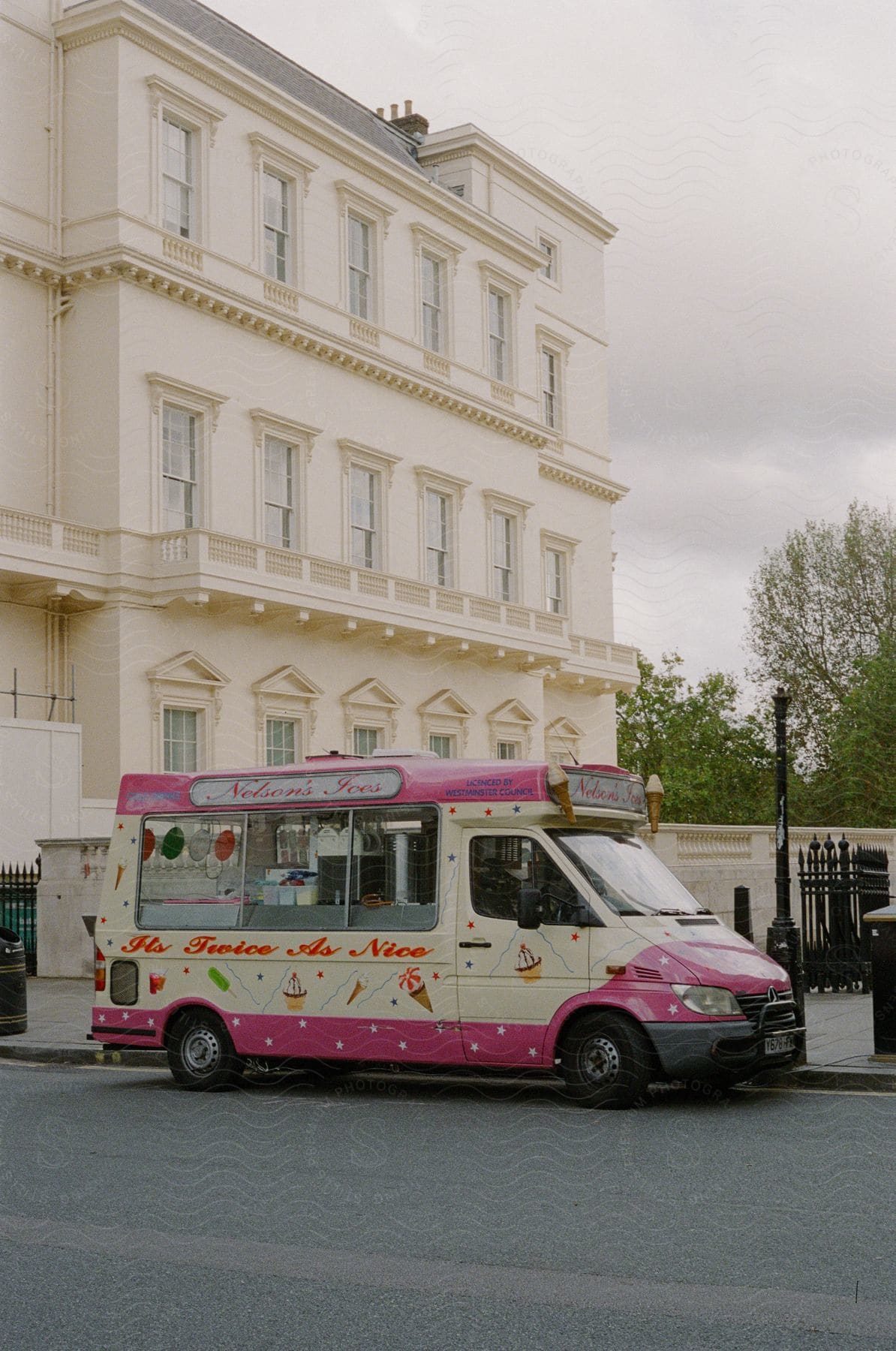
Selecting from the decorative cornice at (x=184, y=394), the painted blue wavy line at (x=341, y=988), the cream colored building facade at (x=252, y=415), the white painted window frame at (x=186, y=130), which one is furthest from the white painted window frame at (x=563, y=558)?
the painted blue wavy line at (x=341, y=988)

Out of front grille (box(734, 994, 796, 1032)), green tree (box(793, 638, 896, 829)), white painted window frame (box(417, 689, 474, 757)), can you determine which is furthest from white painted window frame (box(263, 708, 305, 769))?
green tree (box(793, 638, 896, 829))

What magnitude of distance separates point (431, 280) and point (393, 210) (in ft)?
7.36

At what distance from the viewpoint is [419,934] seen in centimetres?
1239

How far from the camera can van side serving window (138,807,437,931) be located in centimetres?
1261

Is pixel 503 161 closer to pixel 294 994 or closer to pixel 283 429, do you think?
pixel 283 429

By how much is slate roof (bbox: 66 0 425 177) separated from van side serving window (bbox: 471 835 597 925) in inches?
844

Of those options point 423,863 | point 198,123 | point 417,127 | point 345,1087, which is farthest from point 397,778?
point 417,127

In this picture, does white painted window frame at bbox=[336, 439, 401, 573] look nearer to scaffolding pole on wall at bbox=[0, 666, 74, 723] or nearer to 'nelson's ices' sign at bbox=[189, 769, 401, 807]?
scaffolding pole on wall at bbox=[0, 666, 74, 723]

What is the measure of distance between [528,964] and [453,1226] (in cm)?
438

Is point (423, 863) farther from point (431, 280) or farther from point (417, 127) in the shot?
point (417, 127)

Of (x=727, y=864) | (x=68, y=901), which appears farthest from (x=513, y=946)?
(x=727, y=864)

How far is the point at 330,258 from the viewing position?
3259 centimetres

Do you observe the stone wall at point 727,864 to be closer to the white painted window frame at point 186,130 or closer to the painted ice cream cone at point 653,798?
the painted ice cream cone at point 653,798

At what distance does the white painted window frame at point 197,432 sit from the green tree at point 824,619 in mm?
21528
